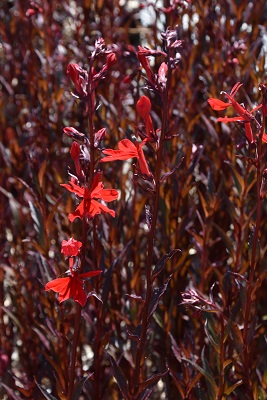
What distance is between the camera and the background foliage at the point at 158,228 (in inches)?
65.1

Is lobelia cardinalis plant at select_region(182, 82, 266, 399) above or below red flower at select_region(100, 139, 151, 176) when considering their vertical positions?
below

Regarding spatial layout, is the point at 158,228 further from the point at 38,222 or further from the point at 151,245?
the point at 151,245

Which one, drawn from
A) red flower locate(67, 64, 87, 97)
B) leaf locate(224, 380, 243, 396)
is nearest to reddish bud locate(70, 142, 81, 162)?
red flower locate(67, 64, 87, 97)

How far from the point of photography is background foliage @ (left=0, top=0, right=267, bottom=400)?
1652mm

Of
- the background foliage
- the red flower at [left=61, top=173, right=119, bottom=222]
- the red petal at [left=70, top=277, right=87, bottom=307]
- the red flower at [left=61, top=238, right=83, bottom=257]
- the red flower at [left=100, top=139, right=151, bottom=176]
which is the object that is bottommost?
the background foliage

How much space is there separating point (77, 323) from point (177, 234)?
742 mm

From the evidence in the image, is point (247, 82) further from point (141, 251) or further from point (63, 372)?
point (63, 372)

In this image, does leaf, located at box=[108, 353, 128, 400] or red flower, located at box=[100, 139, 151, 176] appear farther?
leaf, located at box=[108, 353, 128, 400]

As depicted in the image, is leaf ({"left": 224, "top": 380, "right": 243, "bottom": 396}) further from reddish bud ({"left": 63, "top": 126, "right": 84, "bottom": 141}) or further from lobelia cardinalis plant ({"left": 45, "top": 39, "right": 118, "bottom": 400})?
reddish bud ({"left": 63, "top": 126, "right": 84, "bottom": 141})

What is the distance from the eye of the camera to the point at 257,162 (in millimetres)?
1246

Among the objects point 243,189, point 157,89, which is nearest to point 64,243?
point 157,89

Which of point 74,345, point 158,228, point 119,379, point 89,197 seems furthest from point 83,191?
point 158,228

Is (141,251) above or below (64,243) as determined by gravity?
below

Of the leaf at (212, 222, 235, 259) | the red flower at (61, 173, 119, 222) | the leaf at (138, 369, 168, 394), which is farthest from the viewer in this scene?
the leaf at (212, 222, 235, 259)
